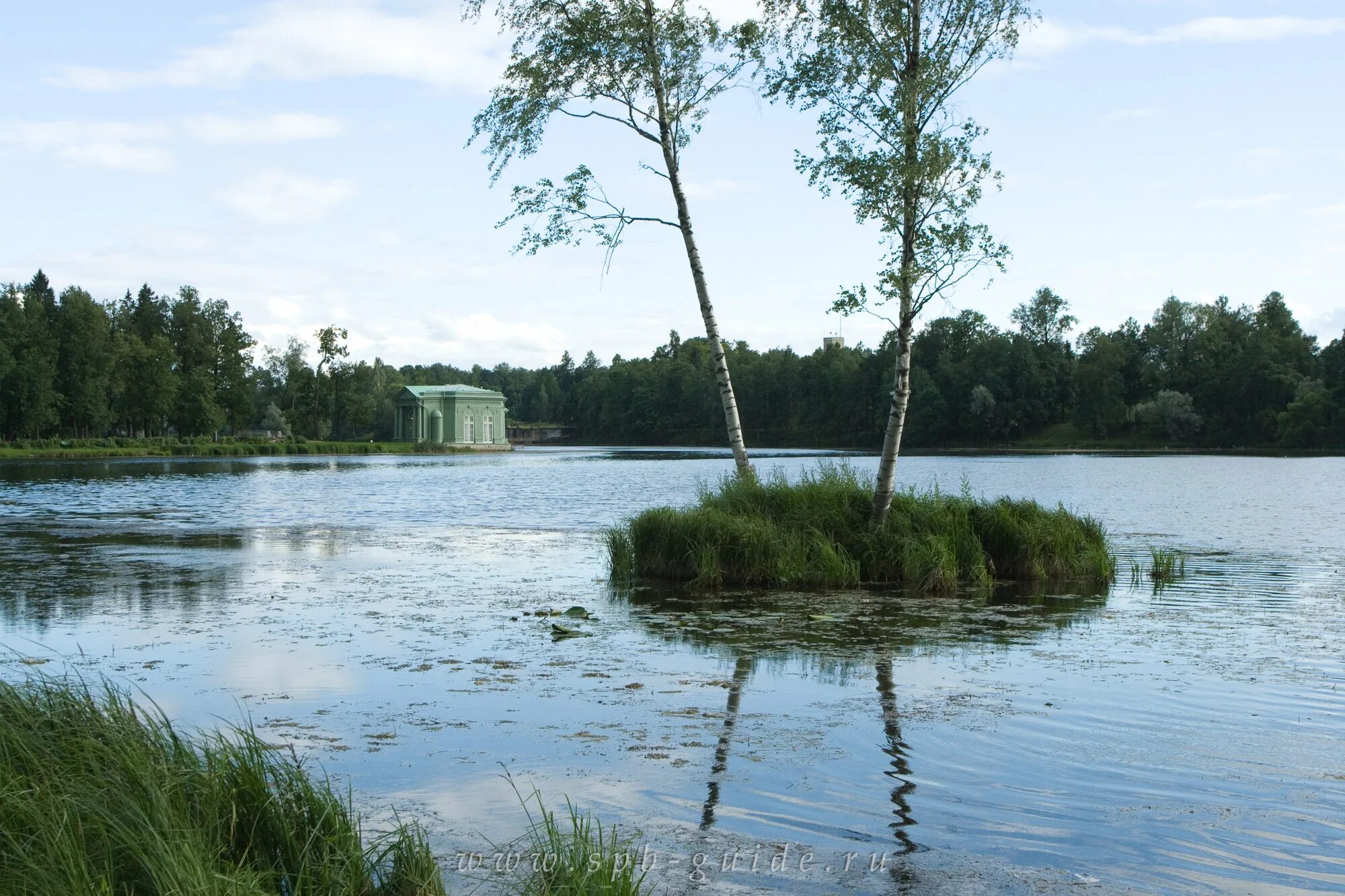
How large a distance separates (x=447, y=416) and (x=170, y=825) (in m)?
112

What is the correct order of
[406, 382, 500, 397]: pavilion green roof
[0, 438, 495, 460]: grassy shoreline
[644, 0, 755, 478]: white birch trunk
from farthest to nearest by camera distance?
1. [406, 382, 500, 397]: pavilion green roof
2. [0, 438, 495, 460]: grassy shoreline
3. [644, 0, 755, 478]: white birch trunk

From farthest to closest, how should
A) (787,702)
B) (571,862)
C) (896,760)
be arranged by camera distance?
1. (787,702)
2. (896,760)
3. (571,862)

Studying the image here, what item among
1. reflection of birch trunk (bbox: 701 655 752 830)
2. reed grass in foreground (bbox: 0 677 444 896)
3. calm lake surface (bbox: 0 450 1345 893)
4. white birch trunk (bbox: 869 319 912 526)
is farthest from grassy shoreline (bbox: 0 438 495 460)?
reed grass in foreground (bbox: 0 677 444 896)

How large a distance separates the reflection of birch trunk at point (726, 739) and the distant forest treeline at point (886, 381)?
3216 inches

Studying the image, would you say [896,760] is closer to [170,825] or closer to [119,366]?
[170,825]

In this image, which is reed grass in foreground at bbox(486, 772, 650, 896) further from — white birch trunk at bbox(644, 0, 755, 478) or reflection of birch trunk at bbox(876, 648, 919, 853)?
white birch trunk at bbox(644, 0, 755, 478)

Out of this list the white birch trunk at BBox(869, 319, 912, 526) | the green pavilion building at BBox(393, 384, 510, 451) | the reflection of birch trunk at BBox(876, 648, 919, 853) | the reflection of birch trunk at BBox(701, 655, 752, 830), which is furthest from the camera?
the green pavilion building at BBox(393, 384, 510, 451)

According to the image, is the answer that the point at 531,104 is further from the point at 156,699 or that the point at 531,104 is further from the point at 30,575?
the point at 156,699

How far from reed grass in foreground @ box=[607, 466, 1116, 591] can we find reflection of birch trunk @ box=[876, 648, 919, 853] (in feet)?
18.9

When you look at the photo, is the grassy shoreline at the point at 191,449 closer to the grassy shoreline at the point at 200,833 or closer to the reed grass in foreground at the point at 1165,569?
the reed grass in foreground at the point at 1165,569

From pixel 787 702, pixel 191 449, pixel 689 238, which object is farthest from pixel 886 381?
pixel 787 702

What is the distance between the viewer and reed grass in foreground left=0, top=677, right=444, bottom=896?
430cm

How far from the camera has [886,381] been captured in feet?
409

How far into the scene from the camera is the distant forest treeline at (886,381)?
87188mm
